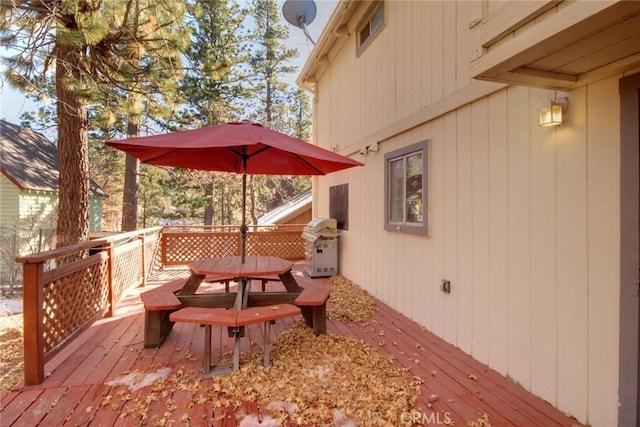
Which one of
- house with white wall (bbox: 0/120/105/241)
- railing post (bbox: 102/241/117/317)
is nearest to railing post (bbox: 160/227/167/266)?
railing post (bbox: 102/241/117/317)

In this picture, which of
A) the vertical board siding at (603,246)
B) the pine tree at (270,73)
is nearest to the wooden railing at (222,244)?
the pine tree at (270,73)

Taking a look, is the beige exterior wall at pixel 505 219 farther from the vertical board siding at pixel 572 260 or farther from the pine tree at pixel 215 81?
the pine tree at pixel 215 81

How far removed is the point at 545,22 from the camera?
150 centimetres

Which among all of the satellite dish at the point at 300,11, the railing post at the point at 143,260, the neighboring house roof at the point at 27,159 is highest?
the satellite dish at the point at 300,11

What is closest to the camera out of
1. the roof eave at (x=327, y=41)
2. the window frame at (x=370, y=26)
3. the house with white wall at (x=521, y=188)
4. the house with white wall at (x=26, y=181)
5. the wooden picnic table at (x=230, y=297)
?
the house with white wall at (x=521, y=188)

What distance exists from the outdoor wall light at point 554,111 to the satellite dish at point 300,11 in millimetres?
7624

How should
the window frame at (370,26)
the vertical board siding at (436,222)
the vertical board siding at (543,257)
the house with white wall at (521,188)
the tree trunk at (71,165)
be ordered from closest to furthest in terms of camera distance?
the house with white wall at (521,188), the vertical board siding at (543,257), the vertical board siding at (436,222), the tree trunk at (71,165), the window frame at (370,26)

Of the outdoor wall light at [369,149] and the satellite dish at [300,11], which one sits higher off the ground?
the satellite dish at [300,11]

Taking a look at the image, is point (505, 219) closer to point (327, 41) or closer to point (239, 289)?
point (239, 289)

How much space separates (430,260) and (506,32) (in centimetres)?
252

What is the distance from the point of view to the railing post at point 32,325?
2.56 meters

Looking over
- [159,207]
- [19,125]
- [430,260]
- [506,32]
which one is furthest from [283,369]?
[159,207]

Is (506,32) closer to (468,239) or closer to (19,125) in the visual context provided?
(468,239)

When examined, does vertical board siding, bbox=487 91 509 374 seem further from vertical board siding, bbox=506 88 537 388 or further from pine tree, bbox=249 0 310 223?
pine tree, bbox=249 0 310 223
